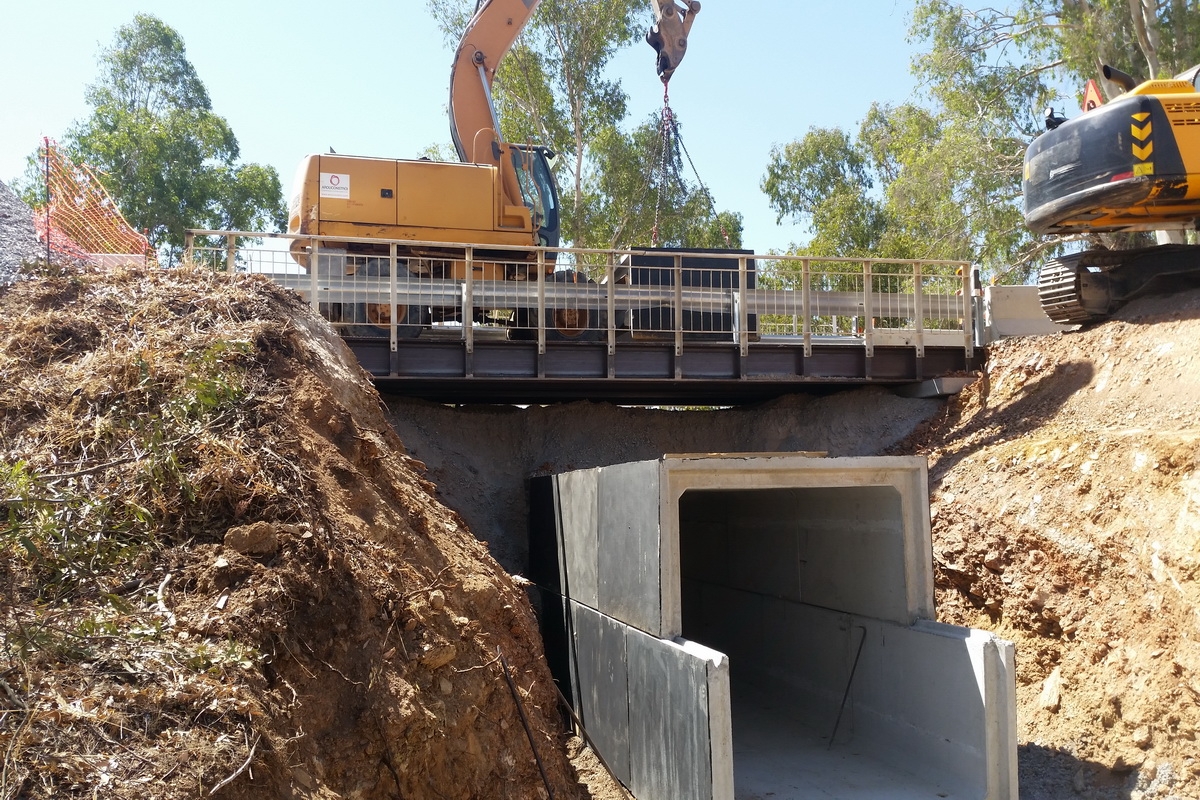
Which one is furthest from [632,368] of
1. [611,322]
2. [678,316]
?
[678,316]

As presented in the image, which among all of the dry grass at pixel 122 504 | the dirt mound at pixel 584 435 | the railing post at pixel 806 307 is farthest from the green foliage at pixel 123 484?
the railing post at pixel 806 307

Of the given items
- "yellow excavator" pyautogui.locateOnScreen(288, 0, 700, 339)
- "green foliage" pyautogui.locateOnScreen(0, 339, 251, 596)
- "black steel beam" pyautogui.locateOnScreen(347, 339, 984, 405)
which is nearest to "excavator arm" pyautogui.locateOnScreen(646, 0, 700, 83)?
"yellow excavator" pyautogui.locateOnScreen(288, 0, 700, 339)

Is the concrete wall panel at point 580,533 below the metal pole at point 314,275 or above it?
below

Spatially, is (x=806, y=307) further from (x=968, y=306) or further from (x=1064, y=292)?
(x=1064, y=292)

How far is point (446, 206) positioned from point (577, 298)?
8.48 ft

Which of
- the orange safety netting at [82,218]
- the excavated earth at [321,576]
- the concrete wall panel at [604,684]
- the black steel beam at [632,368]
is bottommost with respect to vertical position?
the concrete wall panel at [604,684]

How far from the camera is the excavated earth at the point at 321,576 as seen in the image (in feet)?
15.6

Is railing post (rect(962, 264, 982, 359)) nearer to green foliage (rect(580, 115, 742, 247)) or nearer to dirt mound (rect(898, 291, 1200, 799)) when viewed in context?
dirt mound (rect(898, 291, 1200, 799))

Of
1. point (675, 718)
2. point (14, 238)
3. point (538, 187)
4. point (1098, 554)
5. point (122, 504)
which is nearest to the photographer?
point (122, 504)

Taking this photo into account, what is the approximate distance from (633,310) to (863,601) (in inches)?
286

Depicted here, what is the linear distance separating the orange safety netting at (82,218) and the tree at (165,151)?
21.6m

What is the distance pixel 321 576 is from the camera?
5.96m

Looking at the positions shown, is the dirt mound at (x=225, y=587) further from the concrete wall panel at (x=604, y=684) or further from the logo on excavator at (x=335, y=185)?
the logo on excavator at (x=335, y=185)

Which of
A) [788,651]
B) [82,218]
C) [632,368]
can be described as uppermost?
[82,218]
